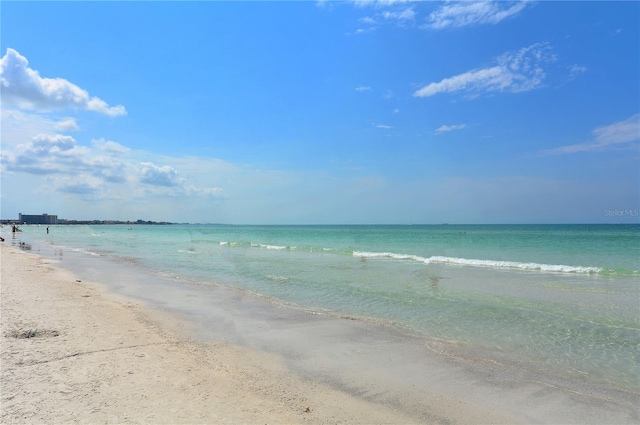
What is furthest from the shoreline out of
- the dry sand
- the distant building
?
the distant building

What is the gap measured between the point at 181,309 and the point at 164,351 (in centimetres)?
412

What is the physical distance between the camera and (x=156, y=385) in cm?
524

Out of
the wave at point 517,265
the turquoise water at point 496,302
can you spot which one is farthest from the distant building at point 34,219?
the wave at point 517,265

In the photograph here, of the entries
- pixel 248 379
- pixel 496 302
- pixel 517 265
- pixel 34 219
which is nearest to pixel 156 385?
pixel 248 379

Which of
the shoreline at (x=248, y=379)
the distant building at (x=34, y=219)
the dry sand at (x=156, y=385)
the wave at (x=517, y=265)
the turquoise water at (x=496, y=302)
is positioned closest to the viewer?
the dry sand at (x=156, y=385)

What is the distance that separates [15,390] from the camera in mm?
4867

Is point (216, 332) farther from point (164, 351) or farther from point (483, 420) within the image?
Result: point (483, 420)

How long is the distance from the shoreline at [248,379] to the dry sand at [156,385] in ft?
0.06

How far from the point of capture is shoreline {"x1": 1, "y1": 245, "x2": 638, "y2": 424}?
15.3 ft

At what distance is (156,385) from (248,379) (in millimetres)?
1321

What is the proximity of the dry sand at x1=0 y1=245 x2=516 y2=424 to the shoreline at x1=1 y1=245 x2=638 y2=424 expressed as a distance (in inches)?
0.7

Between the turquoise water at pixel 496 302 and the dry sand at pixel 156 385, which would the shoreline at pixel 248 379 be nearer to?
the dry sand at pixel 156 385

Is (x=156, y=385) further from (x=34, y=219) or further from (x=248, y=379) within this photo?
(x=34, y=219)

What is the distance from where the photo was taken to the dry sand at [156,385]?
4508 mm
